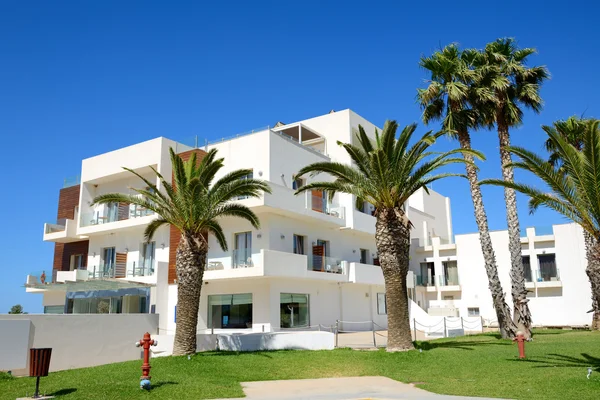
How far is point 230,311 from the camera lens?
91.5 ft

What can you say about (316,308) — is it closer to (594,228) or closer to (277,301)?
(277,301)

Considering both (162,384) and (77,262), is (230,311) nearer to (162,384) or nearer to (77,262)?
(77,262)

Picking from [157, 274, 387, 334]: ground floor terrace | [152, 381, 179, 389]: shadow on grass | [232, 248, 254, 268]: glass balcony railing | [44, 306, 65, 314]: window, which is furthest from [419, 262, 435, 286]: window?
[152, 381, 179, 389]: shadow on grass

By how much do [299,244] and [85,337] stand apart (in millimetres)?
13221

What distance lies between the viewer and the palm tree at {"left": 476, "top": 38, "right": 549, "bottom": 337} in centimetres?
2369

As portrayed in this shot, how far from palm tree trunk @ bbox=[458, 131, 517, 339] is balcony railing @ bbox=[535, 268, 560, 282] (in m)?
15.1

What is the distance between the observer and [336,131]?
33.8 metres

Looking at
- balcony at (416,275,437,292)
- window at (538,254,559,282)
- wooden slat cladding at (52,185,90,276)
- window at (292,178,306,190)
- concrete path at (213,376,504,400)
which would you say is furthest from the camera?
balcony at (416,275,437,292)

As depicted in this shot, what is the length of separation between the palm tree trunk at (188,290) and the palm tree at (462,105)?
40.9 feet

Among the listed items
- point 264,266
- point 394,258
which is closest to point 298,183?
point 264,266

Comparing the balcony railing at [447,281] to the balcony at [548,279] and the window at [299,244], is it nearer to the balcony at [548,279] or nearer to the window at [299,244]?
the balcony at [548,279]

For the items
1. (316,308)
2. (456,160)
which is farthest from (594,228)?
(316,308)

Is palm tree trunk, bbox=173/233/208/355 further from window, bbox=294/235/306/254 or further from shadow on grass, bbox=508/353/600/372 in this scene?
shadow on grass, bbox=508/353/600/372

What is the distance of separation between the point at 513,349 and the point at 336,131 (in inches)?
741
